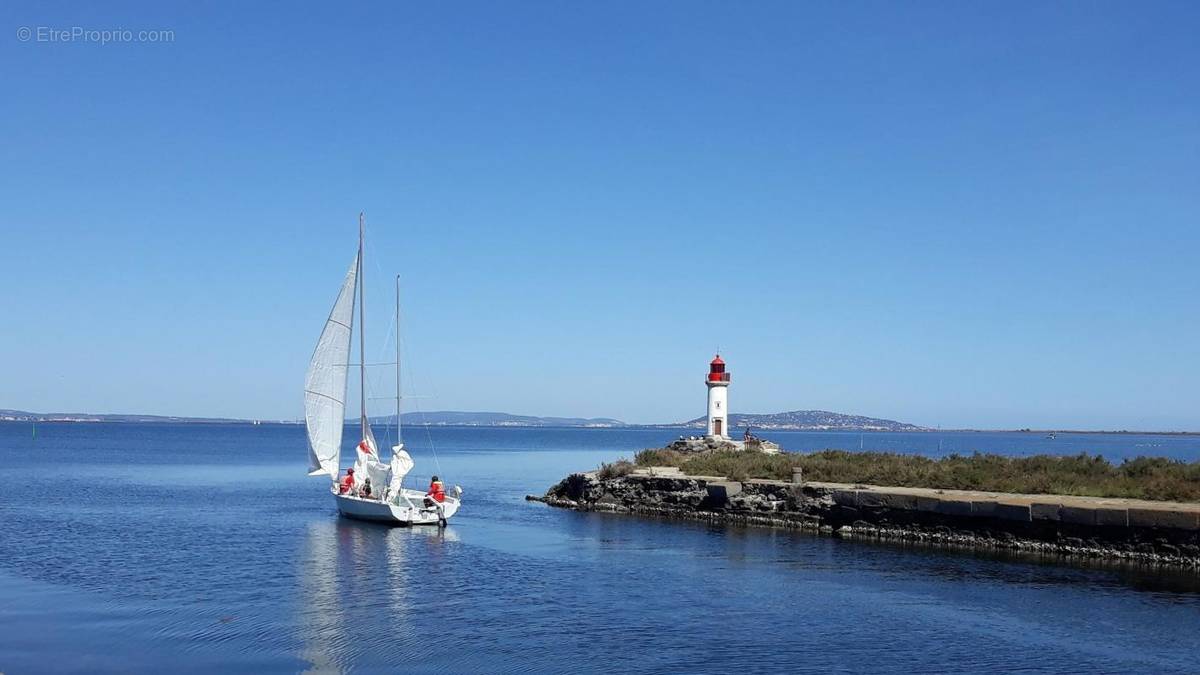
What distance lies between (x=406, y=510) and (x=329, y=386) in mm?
7950

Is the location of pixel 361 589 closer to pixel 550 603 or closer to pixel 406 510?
pixel 550 603

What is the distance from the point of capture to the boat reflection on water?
17250 millimetres

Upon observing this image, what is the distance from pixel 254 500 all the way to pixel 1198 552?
39.3 m

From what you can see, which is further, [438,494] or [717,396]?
[717,396]

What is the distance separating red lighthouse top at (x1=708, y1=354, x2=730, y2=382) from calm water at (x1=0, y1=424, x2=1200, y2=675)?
21.6 m

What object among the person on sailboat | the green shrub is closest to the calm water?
the person on sailboat

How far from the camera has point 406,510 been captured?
115ft

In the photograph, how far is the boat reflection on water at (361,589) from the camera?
17.2m

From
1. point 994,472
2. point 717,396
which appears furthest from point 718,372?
point 994,472

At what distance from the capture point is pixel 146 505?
4325 cm

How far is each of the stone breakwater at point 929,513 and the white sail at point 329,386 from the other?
10959 mm

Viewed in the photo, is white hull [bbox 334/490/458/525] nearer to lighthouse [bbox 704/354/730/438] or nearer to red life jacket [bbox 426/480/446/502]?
red life jacket [bbox 426/480/446/502]

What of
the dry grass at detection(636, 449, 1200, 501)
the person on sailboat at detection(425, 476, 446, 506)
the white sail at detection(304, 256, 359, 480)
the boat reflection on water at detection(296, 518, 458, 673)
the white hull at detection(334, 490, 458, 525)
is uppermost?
the white sail at detection(304, 256, 359, 480)

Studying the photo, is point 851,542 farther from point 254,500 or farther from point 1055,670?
point 254,500
